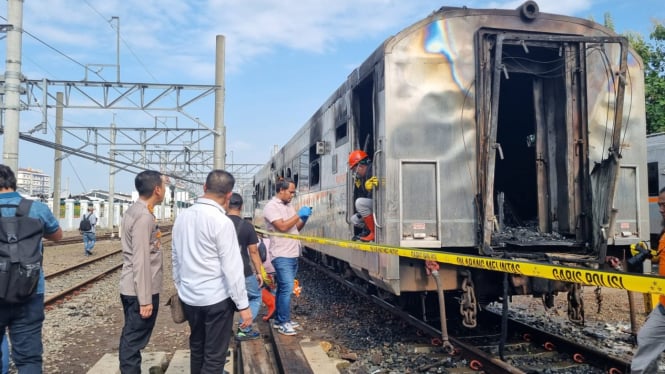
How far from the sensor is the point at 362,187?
253 inches

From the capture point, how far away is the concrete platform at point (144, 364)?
511 centimetres

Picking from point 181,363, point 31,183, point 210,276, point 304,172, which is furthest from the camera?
point 31,183

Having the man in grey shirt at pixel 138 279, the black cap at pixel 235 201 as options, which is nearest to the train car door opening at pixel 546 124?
the black cap at pixel 235 201

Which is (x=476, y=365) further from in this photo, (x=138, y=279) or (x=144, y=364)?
(x=144, y=364)

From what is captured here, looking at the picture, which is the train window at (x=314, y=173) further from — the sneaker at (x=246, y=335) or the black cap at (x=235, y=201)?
the sneaker at (x=246, y=335)

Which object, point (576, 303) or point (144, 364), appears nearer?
point (576, 303)

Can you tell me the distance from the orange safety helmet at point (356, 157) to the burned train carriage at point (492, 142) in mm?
625

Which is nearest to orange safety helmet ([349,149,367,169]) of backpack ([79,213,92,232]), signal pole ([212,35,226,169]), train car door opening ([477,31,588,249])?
train car door opening ([477,31,588,249])

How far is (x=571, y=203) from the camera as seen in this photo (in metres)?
Result: 5.56

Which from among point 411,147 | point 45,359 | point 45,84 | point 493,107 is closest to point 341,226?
point 411,147

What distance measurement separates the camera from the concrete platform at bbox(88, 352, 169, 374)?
201 inches

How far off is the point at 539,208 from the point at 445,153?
1.46m

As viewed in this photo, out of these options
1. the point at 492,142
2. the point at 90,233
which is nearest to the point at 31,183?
the point at 90,233

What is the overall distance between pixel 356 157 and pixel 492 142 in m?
1.64
